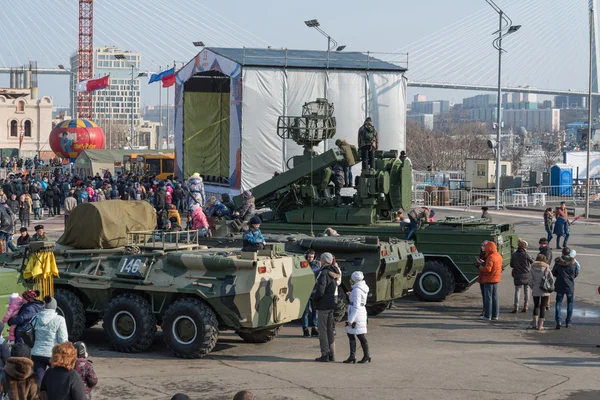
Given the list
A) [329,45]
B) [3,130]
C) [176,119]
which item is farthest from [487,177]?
[3,130]

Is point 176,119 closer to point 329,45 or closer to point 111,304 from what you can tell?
point 329,45

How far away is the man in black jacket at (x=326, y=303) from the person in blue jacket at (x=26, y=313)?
3.73 m

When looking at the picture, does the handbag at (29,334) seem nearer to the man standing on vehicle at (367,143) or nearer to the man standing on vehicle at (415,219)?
the man standing on vehicle at (415,219)

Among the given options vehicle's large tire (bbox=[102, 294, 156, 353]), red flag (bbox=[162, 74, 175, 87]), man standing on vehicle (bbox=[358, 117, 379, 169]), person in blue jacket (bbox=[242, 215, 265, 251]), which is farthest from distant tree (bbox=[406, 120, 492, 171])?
vehicle's large tire (bbox=[102, 294, 156, 353])

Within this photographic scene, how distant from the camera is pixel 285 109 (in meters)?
37.0

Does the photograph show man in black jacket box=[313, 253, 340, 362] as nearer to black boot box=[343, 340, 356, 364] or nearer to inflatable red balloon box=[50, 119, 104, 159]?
black boot box=[343, 340, 356, 364]

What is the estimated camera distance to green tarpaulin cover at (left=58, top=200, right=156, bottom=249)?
585 inches

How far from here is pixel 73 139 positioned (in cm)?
6856

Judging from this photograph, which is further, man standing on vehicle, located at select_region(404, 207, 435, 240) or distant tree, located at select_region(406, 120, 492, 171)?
distant tree, located at select_region(406, 120, 492, 171)

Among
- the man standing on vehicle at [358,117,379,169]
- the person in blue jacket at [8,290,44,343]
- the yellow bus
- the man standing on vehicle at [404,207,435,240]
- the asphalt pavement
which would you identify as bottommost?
the asphalt pavement

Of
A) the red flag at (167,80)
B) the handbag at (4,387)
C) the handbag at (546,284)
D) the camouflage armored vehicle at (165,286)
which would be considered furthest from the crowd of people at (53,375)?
the red flag at (167,80)

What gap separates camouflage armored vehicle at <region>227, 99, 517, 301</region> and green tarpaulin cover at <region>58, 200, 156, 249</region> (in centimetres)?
488

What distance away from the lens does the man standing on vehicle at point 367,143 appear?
1930 cm

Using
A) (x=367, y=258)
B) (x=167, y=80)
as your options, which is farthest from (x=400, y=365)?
(x=167, y=80)
